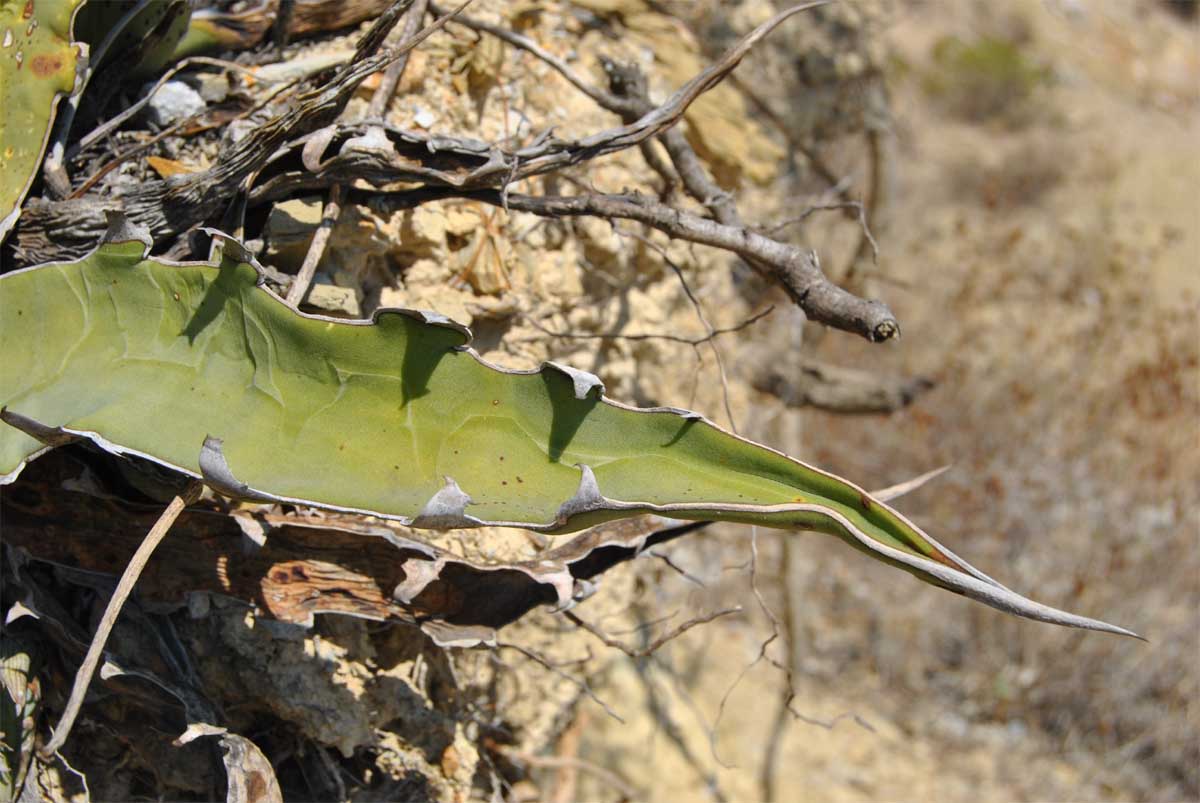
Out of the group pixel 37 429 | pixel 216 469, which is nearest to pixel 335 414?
pixel 216 469

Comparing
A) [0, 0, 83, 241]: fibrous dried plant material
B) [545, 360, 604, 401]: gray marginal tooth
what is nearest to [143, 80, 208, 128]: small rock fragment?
[0, 0, 83, 241]: fibrous dried plant material

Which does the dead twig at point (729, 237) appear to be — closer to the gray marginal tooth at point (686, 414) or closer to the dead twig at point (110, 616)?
the gray marginal tooth at point (686, 414)

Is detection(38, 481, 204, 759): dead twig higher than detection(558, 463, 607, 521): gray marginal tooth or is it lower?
lower

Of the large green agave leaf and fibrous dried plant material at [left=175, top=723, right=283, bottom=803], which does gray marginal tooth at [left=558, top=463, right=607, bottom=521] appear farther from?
fibrous dried plant material at [left=175, top=723, right=283, bottom=803]

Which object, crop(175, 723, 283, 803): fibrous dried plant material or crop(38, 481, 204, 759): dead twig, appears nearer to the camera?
crop(38, 481, 204, 759): dead twig

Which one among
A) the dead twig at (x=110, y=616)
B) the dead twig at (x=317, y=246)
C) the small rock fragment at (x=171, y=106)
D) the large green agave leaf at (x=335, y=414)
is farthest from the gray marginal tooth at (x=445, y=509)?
the small rock fragment at (x=171, y=106)

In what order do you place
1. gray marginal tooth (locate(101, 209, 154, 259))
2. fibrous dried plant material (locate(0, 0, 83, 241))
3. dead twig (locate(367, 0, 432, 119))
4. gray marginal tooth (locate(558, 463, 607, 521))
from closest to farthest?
gray marginal tooth (locate(558, 463, 607, 521)) → gray marginal tooth (locate(101, 209, 154, 259)) → fibrous dried plant material (locate(0, 0, 83, 241)) → dead twig (locate(367, 0, 432, 119))

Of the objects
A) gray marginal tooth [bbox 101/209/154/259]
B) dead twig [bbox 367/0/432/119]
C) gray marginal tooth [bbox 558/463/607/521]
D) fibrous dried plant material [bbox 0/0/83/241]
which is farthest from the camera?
dead twig [bbox 367/0/432/119]

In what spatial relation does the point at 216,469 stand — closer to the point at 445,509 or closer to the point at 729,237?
the point at 445,509
